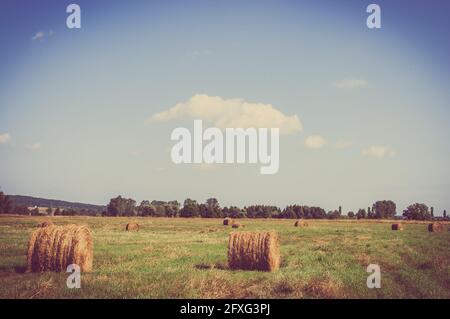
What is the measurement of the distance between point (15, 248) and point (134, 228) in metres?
19.6

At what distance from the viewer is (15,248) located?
806 inches

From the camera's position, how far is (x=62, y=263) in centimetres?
1497

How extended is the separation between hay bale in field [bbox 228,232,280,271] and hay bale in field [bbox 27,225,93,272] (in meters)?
5.14

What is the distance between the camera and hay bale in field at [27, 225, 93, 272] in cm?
1462

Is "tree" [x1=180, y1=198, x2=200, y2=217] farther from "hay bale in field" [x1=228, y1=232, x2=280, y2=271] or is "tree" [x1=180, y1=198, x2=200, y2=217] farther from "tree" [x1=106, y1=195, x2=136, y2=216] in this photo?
"hay bale in field" [x1=228, y1=232, x2=280, y2=271]

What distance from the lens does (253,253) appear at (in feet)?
52.5

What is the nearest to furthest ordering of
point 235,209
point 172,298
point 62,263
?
point 172,298
point 62,263
point 235,209

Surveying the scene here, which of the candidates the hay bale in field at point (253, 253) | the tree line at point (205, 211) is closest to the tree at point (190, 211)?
the tree line at point (205, 211)

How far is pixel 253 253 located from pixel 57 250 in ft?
22.6

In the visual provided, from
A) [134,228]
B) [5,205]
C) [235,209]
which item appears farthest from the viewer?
[235,209]

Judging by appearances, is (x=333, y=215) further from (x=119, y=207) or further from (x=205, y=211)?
(x=119, y=207)
